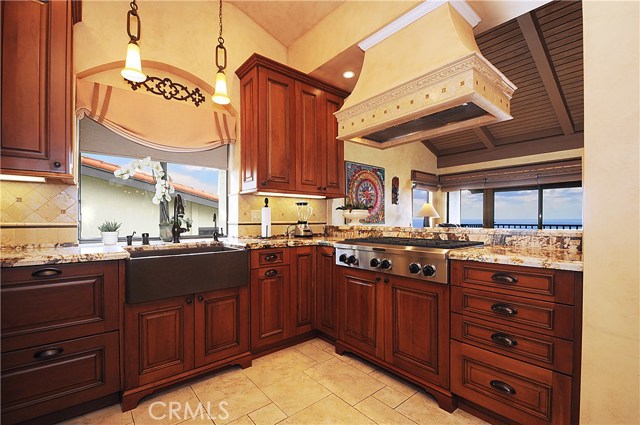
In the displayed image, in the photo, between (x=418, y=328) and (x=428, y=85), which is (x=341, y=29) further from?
(x=418, y=328)

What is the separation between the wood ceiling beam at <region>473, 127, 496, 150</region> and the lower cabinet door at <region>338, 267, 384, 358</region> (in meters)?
4.92

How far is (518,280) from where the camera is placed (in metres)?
1.44

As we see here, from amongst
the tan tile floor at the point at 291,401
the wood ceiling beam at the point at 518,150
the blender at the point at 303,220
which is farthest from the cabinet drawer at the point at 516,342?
the wood ceiling beam at the point at 518,150

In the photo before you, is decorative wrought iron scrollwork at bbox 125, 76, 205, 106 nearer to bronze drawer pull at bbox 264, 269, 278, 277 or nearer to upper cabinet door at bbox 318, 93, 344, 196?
upper cabinet door at bbox 318, 93, 344, 196

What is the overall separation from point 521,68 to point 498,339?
13.9 ft

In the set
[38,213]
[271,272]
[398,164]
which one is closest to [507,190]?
[398,164]

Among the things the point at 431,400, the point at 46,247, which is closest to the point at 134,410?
the point at 46,247

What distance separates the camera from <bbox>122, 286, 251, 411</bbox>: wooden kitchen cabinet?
5.69 ft

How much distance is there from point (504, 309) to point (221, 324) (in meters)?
1.85

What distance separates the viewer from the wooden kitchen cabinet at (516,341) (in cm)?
130

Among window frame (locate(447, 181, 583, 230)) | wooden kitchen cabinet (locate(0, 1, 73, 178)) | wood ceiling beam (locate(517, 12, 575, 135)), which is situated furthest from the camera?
window frame (locate(447, 181, 583, 230))

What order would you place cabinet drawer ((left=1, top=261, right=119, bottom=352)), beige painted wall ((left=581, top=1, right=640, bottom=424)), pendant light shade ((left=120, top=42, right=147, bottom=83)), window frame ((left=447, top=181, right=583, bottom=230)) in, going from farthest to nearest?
window frame ((left=447, top=181, right=583, bottom=230)) < pendant light shade ((left=120, top=42, right=147, bottom=83)) < cabinet drawer ((left=1, top=261, right=119, bottom=352)) < beige painted wall ((left=581, top=1, right=640, bottom=424))

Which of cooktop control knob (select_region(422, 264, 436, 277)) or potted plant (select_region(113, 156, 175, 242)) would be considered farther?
potted plant (select_region(113, 156, 175, 242))

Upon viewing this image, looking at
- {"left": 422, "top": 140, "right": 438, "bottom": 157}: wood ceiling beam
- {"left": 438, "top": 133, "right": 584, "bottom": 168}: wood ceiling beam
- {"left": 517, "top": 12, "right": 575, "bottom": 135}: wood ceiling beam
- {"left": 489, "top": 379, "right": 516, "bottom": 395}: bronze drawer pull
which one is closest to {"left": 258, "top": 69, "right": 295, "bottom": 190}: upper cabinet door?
{"left": 489, "top": 379, "right": 516, "bottom": 395}: bronze drawer pull
